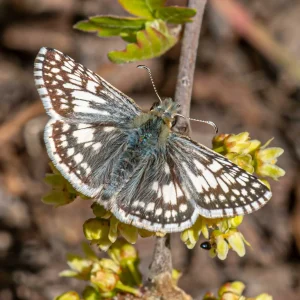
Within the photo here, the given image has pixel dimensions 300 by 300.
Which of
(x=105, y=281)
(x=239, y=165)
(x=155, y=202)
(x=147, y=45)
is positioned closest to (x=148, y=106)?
(x=147, y=45)

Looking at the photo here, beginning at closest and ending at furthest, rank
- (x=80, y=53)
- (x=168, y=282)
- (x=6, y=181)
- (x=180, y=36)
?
(x=168, y=282)
(x=180, y=36)
(x=6, y=181)
(x=80, y=53)

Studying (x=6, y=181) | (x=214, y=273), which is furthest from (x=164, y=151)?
(x=6, y=181)

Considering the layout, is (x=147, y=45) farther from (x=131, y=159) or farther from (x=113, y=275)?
(x=113, y=275)

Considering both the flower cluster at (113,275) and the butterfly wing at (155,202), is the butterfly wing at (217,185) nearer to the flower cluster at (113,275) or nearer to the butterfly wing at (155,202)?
the butterfly wing at (155,202)

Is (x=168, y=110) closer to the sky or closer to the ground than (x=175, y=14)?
closer to the ground

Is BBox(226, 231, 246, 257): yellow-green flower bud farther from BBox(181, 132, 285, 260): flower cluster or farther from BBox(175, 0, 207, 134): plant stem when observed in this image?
BBox(175, 0, 207, 134): plant stem

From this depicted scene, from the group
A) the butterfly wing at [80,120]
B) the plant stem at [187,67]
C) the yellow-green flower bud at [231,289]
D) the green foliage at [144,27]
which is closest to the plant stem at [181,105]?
the plant stem at [187,67]

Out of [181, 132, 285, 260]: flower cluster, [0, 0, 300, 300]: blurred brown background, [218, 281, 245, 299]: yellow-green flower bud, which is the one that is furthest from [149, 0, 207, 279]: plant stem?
[0, 0, 300, 300]: blurred brown background

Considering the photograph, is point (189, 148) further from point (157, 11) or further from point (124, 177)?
point (157, 11)
